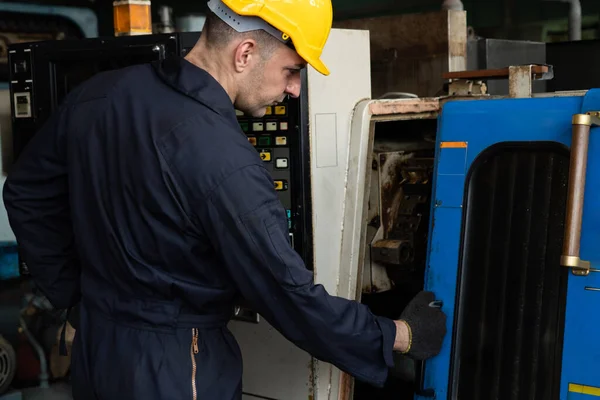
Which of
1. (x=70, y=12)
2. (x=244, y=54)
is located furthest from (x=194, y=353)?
(x=70, y=12)

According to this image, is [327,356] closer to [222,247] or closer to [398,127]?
[222,247]

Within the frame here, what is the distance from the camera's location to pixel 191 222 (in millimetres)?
1396

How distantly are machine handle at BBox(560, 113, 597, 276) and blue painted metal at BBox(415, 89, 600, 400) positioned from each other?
0.03 m

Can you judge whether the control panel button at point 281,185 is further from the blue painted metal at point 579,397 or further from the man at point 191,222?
the blue painted metal at point 579,397

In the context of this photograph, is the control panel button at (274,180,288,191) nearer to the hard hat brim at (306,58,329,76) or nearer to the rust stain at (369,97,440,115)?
the rust stain at (369,97,440,115)

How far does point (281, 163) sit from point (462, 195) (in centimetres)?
47

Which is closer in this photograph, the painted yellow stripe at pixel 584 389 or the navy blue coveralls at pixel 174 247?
the navy blue coveralls at pixel 174 247

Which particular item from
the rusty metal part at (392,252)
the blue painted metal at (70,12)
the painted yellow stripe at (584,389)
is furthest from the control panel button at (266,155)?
the blue painted metal at (70,12)

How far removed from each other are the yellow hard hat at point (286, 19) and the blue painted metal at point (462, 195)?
443 millimetres

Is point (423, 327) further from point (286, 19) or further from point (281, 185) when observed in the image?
point (286, 19)

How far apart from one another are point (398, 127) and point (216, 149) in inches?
39.9

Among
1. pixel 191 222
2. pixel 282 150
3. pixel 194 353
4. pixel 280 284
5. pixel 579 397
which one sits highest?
pixel 282 150

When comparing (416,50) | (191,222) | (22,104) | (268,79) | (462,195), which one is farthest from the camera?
(416,50)

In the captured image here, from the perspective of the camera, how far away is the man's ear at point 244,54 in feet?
4.76
